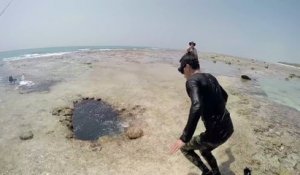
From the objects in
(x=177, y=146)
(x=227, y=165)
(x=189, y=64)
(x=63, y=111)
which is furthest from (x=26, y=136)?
(x=189, y=64)

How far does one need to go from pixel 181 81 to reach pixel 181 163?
44.9ft

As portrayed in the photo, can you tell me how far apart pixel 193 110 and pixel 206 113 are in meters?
0.73

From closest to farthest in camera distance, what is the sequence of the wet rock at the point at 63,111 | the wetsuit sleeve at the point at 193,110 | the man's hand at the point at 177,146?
the wetsuit sleeve at the point at 193,110 < the man's hand at the point at 177,146 < the wet rock at the point at 63,111

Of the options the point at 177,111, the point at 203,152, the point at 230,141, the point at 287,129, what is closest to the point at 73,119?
the point at 177,111

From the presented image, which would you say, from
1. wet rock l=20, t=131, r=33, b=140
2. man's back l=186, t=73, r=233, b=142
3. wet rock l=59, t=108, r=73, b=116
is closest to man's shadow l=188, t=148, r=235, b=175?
man's back l=186, t=73, r=233, b=142

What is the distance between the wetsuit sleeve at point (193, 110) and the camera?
17.5 ft

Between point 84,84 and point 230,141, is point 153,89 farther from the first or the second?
point 230,141

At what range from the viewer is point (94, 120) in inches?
545

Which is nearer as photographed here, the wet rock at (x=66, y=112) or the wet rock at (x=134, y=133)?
the wet rock at (x=134, y=133)

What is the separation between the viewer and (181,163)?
9453mm

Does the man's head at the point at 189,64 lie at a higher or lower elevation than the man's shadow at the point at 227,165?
higher

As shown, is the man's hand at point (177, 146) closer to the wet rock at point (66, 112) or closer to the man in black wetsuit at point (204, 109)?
the man in black wetsuit at point (204, 109)

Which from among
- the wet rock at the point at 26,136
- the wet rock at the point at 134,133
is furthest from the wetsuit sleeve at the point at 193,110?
the wet rock at the point at 26,136

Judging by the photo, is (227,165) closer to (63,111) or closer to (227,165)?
(227,165)
